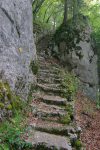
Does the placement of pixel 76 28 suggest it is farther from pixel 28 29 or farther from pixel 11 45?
pixel 11 45

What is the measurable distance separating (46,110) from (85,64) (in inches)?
357

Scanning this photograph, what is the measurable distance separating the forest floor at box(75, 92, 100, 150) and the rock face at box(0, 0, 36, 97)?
→ 8.37 ft

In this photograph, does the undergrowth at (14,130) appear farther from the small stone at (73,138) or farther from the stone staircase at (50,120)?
the small stone at (73,138)

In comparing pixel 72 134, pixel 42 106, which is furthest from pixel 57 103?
pixel 72 134

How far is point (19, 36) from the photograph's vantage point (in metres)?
9.73

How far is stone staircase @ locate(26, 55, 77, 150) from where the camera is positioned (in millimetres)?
6809

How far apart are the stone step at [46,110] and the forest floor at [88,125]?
46.9 inches

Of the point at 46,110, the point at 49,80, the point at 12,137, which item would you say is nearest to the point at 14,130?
the point at 12,137

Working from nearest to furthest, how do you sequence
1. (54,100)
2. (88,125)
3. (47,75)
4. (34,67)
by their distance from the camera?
(54,100)
(88,125)
(34,67)
(47,75)

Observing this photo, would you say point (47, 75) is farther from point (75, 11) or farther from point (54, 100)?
point (75, 11)

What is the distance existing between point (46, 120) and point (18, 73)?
6.06 feet

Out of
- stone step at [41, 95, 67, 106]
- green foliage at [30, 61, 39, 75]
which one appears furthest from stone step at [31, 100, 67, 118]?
green foliage at [30, 61, 39, 75]

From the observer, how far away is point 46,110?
29.6 ft

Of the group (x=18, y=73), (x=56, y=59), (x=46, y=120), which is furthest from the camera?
(x=56, y=59)
